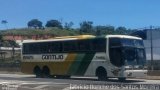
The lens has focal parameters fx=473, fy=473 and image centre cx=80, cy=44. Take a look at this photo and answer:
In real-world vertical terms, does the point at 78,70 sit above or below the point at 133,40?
below

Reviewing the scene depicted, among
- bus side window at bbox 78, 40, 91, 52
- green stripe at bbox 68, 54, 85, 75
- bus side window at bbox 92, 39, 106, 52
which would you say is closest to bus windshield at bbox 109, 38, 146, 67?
bus side window at bbox 92, 39, 106, 52

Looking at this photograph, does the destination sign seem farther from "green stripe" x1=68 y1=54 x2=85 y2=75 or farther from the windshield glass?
the windshield glass

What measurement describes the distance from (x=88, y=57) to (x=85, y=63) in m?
0.70

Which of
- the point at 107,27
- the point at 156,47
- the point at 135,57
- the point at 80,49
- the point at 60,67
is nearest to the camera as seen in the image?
the point at 135,57

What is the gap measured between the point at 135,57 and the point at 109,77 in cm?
243

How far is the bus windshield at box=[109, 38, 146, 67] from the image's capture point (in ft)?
108

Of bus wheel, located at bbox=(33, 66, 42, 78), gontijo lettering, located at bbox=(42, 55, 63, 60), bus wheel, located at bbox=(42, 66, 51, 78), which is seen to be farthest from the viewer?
bus wheel, located at bbox=(33, 66, 42, 78)

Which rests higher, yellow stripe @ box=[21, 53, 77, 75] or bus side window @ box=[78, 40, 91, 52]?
bus side window @ box=[78, 40, 91, 52]

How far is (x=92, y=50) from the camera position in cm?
3494

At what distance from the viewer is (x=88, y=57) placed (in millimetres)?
35438

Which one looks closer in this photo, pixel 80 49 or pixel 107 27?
pixel 80 49

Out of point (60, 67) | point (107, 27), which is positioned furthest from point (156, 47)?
point (107, 27)

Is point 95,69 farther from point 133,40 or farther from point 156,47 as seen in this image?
point 156,47

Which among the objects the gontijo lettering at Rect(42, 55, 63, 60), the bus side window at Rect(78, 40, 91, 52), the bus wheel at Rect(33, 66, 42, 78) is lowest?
the bus wheel at Rect(33, 66, 42, 78)
